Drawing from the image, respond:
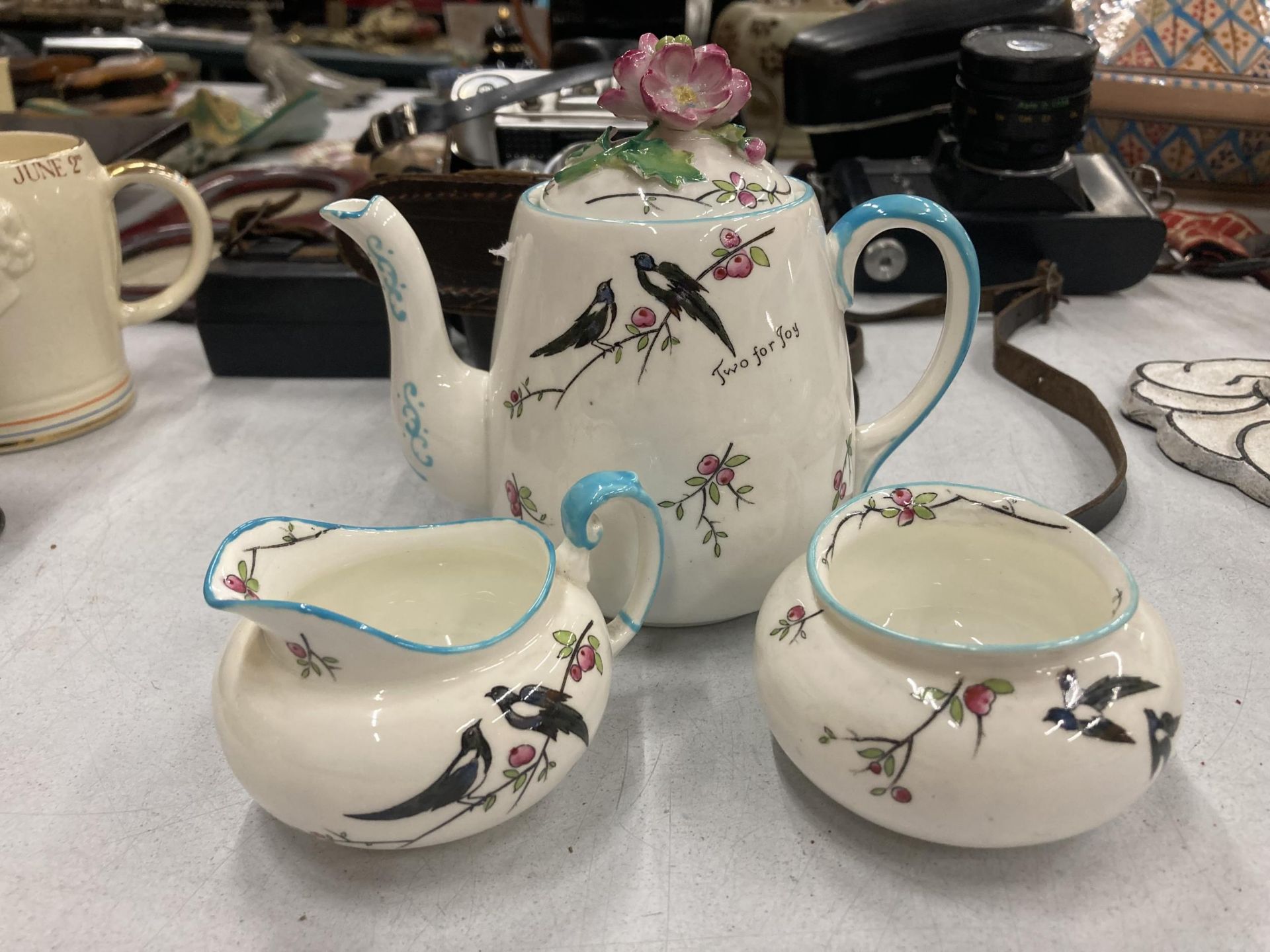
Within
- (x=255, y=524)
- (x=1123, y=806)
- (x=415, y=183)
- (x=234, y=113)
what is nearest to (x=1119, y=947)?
(x=1123, y=806)

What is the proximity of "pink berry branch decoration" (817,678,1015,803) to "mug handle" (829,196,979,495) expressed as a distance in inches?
7.3

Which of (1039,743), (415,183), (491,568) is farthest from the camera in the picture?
(415,183)

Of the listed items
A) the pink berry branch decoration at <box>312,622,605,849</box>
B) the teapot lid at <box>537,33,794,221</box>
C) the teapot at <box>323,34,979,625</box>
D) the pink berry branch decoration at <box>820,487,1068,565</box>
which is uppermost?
the teapot lid at <box>537,33,794,221</box>

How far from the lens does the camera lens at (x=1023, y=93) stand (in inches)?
33.0

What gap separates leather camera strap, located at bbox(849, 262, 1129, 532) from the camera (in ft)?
2.02

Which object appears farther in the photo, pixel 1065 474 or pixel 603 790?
pixel 1065 474

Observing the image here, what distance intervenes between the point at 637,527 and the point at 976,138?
2.14ft

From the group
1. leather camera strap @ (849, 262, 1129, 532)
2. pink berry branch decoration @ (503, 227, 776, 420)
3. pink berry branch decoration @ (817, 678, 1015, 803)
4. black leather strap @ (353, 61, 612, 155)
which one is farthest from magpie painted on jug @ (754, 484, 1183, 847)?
black leather strap @ (353, 61, 612, 155)

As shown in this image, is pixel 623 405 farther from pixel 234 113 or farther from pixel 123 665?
pixel 234 113

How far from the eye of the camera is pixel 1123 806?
1.16 ft

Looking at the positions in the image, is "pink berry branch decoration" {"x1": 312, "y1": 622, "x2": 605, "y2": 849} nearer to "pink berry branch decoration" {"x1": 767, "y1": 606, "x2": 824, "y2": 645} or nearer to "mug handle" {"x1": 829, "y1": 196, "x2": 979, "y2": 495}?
"pink berry branch decoration" {"x1": 767, "y1": 606, "x2": 824, "y2": 645}

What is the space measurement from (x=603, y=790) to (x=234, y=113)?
126cm

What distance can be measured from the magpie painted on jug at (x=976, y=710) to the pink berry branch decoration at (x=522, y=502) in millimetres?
127

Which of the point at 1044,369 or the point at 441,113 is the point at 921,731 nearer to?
the point at 1044,369
